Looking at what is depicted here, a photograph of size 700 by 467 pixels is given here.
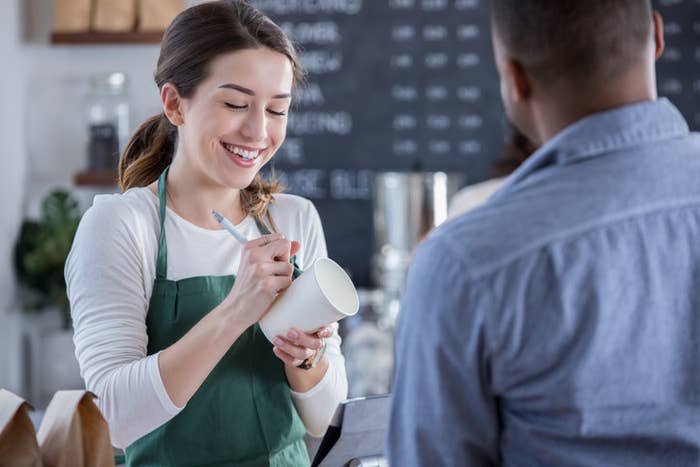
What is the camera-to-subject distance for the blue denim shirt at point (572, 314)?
81 centimetres

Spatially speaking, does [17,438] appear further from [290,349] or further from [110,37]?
[110,37]

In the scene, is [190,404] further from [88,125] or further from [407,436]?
[88,125]

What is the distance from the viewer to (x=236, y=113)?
4.68ft

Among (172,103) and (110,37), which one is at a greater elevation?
(110,37)

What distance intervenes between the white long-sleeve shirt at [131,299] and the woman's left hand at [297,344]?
10 cm

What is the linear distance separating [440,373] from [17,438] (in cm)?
46

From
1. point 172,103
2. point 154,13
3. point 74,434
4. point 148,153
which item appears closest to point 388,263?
point 154,13

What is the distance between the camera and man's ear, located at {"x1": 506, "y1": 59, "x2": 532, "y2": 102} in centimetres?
86

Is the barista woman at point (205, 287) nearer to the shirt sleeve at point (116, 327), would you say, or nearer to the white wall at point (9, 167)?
the shirt sleeve at point (116, 327)

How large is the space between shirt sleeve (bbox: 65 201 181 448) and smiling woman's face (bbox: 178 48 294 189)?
15 cm

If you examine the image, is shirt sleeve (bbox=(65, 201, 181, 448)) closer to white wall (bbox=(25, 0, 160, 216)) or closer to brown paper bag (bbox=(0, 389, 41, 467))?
brown paper bag (bbox=(0, 389, 41, 467))

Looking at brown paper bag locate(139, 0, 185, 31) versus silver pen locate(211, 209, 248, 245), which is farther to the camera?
brown paper bag locate(139, 0, 185, 31)

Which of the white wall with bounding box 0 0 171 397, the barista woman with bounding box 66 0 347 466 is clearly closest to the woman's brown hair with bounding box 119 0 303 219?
the barista woman with bounding box 66 0 347 466

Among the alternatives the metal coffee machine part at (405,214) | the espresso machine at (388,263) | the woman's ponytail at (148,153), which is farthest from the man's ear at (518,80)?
the metal coffee machine part at (405,214)
